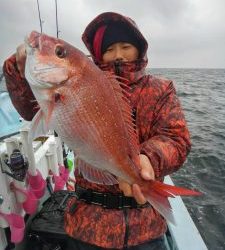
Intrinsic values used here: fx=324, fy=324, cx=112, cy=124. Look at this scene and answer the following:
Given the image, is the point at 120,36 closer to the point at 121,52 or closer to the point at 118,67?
the point at 121,52

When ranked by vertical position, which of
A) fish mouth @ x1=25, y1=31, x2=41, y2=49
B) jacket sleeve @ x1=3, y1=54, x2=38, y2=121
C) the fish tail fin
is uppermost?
fish mouth @ x1=25, y1=31, x2=41, y2=49

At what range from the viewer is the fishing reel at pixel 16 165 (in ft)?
9.30

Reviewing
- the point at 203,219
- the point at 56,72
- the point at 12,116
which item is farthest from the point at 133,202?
the point at 203,219

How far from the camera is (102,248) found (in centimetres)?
230

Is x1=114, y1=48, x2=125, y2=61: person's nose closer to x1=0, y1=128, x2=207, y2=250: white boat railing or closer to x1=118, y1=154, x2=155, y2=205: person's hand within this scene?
x1=118, y1=154, x2=155, y2=205: person's hand

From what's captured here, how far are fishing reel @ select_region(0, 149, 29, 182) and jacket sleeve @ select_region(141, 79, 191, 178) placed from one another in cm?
128

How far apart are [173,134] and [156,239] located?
0.85m

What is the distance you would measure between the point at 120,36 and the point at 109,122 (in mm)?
920

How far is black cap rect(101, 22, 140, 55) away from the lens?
2.33 meters

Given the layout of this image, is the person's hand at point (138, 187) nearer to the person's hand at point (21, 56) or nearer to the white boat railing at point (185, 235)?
the person's hand at point (21, 56)

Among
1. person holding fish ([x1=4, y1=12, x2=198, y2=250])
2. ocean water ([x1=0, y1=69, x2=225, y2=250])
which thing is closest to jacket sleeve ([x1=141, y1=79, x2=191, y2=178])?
person holding fish ([x1=4, y1=12, x2=198, y2=250])

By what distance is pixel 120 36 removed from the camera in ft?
7.66

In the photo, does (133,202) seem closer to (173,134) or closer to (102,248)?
(102,248)

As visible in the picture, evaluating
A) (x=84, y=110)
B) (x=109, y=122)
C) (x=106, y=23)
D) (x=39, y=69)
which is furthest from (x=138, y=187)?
(x=106, y=23)
